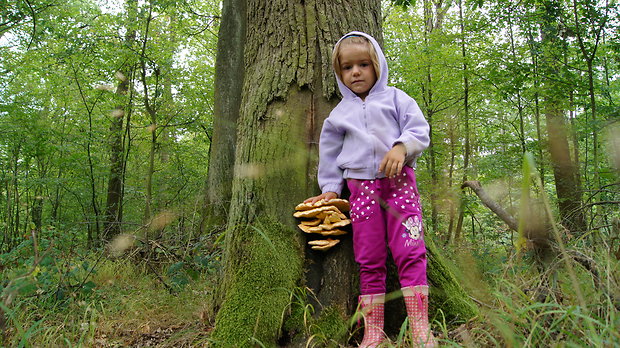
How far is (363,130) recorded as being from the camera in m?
2.56

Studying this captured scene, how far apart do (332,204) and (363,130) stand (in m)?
0.52

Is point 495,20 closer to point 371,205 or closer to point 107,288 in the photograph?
point 371,205

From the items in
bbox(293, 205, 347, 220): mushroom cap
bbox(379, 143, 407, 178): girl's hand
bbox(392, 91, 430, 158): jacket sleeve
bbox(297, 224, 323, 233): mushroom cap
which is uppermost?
bbox(392, 91, 430, 158): jacket sleeve

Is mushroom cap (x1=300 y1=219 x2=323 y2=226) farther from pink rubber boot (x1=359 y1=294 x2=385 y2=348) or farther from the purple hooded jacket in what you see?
pink rubber boot (x1=359 y1=294 x2=385 y2=348)

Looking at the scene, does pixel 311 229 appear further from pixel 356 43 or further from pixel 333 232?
pixel 356 43

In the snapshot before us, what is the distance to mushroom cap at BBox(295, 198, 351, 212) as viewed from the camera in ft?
8.05

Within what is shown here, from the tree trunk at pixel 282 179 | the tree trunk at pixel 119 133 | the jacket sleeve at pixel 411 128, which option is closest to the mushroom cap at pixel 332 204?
the tree trunk at pixel 282 179

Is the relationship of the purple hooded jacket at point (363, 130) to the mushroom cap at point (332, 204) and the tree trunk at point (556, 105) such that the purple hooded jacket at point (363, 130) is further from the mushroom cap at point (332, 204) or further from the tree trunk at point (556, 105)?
the tree trunk at point (556, 105)

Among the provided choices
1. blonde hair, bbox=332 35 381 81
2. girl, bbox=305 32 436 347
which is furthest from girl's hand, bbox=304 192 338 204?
blonde hair, bbox=332 35 381 81

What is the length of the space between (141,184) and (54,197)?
2.19m

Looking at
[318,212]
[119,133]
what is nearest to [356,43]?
[318,212]

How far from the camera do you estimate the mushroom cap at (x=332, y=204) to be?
8.05ft

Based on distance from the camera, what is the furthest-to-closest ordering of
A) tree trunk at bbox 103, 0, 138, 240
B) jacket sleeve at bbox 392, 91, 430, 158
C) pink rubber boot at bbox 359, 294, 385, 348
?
tree trunk at bbox 103, 0, 138, 240 < jacket sleeve at bbox 392, 91, 430, 158 < pink rubber boot at bbox 359, 294, 385, 348

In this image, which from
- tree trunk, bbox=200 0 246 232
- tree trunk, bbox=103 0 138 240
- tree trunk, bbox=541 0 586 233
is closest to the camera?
tree trunk, bbox=200 0 246 232
